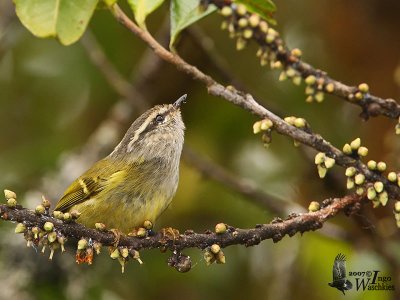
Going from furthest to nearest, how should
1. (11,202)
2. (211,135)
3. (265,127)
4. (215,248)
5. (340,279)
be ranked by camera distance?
(211,135), (340,279), (265,127), (215,248), (11,202)

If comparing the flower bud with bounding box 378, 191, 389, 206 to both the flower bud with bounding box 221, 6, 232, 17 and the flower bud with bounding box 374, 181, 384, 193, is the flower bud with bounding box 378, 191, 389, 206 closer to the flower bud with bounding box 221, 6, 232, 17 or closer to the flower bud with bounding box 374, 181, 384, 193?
the flower bud with bounding box 374, 181, 384, 193

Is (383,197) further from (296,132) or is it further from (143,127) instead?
(143,127)

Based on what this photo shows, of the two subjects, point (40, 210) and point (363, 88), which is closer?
point (40, 210)

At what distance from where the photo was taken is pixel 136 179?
4211mm

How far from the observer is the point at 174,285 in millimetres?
6305

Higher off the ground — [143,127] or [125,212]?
[143,127]

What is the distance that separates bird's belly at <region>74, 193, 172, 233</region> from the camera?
4.01 meters

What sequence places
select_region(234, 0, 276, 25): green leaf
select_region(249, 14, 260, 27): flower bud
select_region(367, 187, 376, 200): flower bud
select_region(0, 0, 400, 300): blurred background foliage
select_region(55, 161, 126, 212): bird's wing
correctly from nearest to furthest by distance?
select_region(367, 187, 376, 200): flower bud, select_region(249, 14, 260, 27): flower bud, select_region(234, 0, 276, 25): green leaf, select_region(55, 161, 126, 212): bird's wing, select_region(0, 0, 400, 300): blurred background foliage

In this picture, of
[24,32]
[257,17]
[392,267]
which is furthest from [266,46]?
[24,32]

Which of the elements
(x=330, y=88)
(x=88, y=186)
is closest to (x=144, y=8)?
(x=330, y=88)

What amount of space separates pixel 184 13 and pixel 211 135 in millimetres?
3278

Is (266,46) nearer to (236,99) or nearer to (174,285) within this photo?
(236,99)

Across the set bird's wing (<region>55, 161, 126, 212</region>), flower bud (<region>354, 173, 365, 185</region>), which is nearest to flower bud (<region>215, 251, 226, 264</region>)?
flower bud (<region>354, 173, 365, 185</region>)

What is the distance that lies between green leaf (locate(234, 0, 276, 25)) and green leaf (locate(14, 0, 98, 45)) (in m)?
0.67
